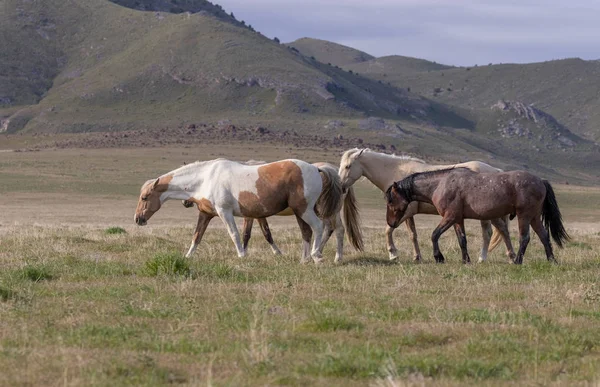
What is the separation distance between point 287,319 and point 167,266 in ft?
12.1

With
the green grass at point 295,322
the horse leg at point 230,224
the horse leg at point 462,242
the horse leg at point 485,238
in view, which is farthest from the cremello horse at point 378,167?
the green grass at point 295,322

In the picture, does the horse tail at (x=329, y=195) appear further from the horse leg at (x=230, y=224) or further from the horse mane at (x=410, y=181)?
the horse leg at (x=230, y=224)

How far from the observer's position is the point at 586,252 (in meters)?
17.4

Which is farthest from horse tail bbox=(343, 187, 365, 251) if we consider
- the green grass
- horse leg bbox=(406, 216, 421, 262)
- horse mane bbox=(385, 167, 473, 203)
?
the green grass

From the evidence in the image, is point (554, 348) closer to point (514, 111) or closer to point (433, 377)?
point (433, 377)

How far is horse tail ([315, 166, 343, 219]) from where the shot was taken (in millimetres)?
15422

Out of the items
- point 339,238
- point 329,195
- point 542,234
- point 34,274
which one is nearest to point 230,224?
point 329,195

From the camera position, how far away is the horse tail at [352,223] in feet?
55.1

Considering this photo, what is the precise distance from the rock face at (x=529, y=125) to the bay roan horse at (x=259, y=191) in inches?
5187

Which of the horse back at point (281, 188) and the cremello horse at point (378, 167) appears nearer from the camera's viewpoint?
the horse back at point (281, 188)

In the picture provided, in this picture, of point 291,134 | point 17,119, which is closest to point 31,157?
point 291,134

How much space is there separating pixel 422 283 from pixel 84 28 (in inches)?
5872

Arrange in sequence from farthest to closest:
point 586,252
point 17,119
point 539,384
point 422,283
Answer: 1. point 17,119
2. point 586,252
3. point 422,283
4. point 539,384

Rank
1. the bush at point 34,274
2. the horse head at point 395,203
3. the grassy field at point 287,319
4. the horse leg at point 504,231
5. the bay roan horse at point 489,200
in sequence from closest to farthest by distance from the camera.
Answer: the grassy field at point 287,319 → the bush at point 34,274 → the bay roan horse at point 489,200 → the horse head at point 395,203 → the horse leg at point 504,231
